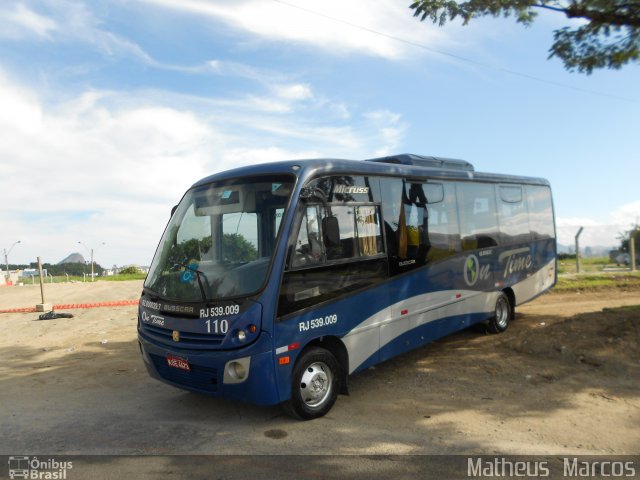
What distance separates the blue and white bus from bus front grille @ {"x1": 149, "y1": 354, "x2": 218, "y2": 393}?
1 cm

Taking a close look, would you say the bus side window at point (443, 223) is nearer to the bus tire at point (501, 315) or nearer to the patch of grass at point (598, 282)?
the bus tire at point (501, 315)

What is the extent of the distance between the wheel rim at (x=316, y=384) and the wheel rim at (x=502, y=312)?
5.11m

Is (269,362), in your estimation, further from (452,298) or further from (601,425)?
(452,298)

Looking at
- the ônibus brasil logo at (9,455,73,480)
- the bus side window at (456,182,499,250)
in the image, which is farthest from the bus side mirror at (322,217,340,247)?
the bus side window at (456,182,499,250)

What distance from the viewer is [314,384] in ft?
17.4

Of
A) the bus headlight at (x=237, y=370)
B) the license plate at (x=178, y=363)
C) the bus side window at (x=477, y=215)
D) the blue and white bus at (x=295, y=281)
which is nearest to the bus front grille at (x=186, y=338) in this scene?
the blue and white bus at (x=295, y=281)

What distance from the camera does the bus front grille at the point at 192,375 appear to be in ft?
16.3

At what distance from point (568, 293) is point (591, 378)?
9758 millimetres

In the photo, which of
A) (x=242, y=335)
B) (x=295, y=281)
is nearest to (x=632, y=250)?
(x=295, y=281)

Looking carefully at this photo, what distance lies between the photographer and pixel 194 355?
16.4 ft

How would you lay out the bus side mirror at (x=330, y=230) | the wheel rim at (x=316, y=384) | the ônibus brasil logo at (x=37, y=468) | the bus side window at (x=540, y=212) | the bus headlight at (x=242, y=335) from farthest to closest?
the bus side window at (x=540, y=212) < the bus side mirror at (x=330, y=230) < the wheel rim at (x=316, y=384) < the bus headlight at (x=242, y=335) < the ônibus brasil logo at (x=37, y=468)

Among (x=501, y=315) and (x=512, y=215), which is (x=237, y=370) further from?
(x=512, y=215)

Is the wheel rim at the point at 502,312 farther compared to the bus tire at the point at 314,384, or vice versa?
the wheel rim at the point at 502,312

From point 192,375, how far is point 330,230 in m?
2.19
